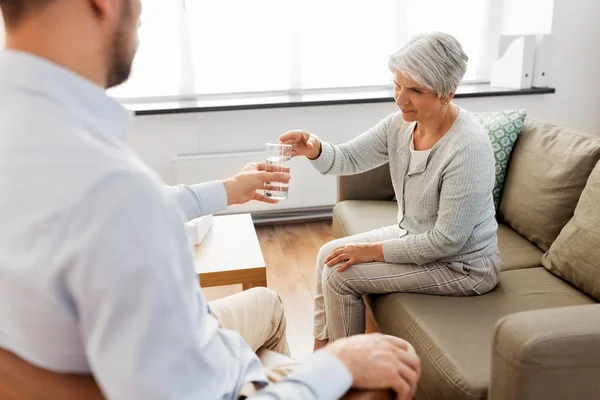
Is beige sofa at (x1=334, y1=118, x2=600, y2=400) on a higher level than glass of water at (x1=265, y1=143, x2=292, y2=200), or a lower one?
lower

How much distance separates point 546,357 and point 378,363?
363 mm

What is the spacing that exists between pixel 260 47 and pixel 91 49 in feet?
8.74

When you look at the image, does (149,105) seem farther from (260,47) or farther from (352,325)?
(352,325)

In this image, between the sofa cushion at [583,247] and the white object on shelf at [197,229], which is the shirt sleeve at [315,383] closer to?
the sofa cushion at [583,247]

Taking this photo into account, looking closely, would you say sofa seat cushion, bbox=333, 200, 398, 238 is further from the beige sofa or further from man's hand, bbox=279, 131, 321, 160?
man's hand, bbox=279, 131, 321, 160

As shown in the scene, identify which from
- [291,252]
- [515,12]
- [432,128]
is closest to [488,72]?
[515,12]

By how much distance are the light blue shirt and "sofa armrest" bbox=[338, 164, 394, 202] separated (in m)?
1.78

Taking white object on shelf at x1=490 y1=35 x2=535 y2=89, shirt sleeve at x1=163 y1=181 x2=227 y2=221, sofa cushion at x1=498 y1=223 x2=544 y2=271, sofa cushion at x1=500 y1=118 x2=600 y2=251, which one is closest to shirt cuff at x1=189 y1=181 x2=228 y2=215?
shirt sleeve at x1=163 y1=181 x2=227 y2=221

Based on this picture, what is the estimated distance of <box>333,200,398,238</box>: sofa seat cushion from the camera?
2170 millimetres

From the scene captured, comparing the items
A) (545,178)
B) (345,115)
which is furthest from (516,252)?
(345,115)

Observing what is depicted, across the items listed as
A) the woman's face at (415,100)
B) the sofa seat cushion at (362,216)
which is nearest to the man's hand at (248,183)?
the woman's face at (415,100)

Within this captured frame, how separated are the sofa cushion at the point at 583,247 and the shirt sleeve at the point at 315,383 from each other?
3.41 feet

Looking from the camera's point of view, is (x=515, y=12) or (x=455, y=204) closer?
(x=455, y=204)

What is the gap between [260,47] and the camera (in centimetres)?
328
